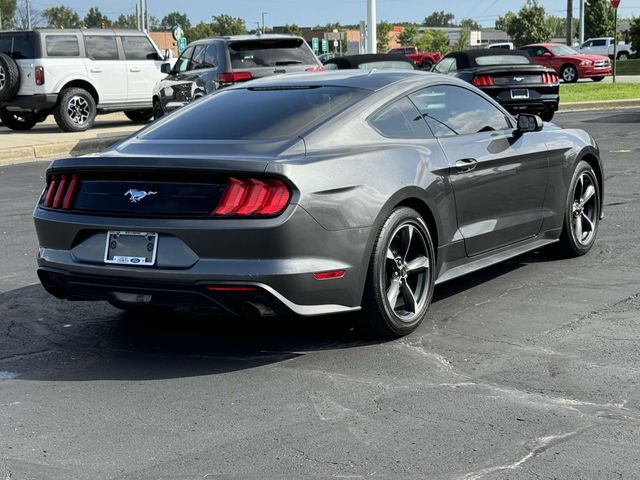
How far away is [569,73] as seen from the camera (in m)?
41.8

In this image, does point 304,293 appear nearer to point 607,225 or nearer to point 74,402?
point 74,402

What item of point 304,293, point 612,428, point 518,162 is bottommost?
point 612,428

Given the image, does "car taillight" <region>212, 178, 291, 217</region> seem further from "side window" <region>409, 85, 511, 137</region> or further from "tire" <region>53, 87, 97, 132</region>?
"tire" <region>53, 87, 97, 132</region>

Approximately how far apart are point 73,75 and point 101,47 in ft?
3.79

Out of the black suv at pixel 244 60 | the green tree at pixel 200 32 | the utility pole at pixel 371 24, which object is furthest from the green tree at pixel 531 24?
the black suv at pixel 244 60

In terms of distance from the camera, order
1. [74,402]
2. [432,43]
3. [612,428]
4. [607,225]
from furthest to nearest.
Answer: [432,43] → [607,225] → [74,402] → [612,428]

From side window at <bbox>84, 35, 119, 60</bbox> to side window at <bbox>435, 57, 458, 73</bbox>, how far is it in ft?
21.7

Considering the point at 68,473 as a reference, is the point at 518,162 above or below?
above

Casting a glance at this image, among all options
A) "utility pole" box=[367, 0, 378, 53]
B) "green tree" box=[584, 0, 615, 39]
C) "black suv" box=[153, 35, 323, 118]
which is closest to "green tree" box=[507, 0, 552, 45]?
"green tree" box=[584, 0, 615, 39]

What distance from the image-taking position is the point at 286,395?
16.5ft

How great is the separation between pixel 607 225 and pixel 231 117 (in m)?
4.52

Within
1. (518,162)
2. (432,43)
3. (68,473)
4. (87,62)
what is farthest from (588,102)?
(432,43)

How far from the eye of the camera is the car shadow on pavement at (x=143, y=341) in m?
5.55

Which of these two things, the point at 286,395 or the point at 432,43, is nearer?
the point at 286,395
